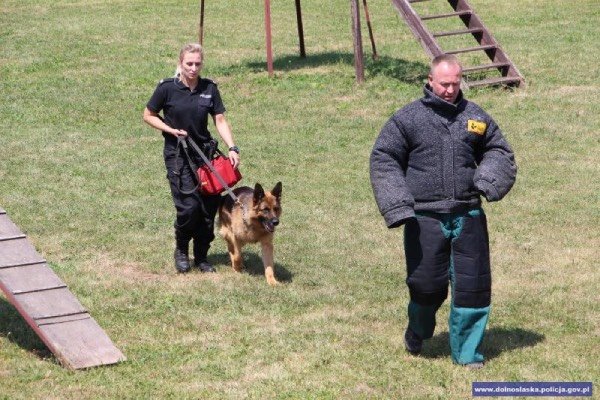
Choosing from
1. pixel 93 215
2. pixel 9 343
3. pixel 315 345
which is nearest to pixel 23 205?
pixel 93 215

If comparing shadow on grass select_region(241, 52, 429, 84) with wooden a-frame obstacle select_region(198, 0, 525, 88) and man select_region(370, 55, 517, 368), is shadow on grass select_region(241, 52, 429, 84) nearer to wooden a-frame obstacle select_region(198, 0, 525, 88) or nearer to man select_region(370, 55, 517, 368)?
wooden a-frame obstacle select_region(198, 0, 525, 88)

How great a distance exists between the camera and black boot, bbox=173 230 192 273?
33.0 feet

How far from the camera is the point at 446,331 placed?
832 cm

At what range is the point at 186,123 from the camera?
9641 mm

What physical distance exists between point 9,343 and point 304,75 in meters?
12.1

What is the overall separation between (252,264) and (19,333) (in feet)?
9.05

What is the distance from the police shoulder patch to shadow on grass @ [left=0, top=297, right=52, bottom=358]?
3.26 m

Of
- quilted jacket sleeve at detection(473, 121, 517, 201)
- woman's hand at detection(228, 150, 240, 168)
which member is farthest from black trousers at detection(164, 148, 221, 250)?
quilted jacket sleeve at detection(473, 121, 517, 201)

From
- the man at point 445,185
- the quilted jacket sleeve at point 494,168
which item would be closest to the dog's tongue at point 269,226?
the man at point 445,185

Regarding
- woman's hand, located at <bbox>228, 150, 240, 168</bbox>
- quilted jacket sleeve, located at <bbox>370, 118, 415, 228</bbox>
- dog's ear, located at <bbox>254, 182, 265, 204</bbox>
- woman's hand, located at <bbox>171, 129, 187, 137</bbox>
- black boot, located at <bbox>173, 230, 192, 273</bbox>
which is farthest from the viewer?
black boot, located at <bbox>173, 230, 192, 273</bbox>

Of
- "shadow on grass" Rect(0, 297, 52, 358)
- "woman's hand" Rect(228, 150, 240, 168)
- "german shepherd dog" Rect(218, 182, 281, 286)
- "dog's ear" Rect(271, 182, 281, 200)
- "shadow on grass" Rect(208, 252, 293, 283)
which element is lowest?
"shadow on grass" Rect(208, 252, 293, 283)

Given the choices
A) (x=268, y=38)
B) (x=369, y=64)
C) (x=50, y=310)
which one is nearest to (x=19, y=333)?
(x=50, y=310)

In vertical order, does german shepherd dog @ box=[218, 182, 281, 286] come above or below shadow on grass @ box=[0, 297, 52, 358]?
above

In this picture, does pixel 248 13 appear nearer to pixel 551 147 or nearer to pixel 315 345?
pixel 551 147
